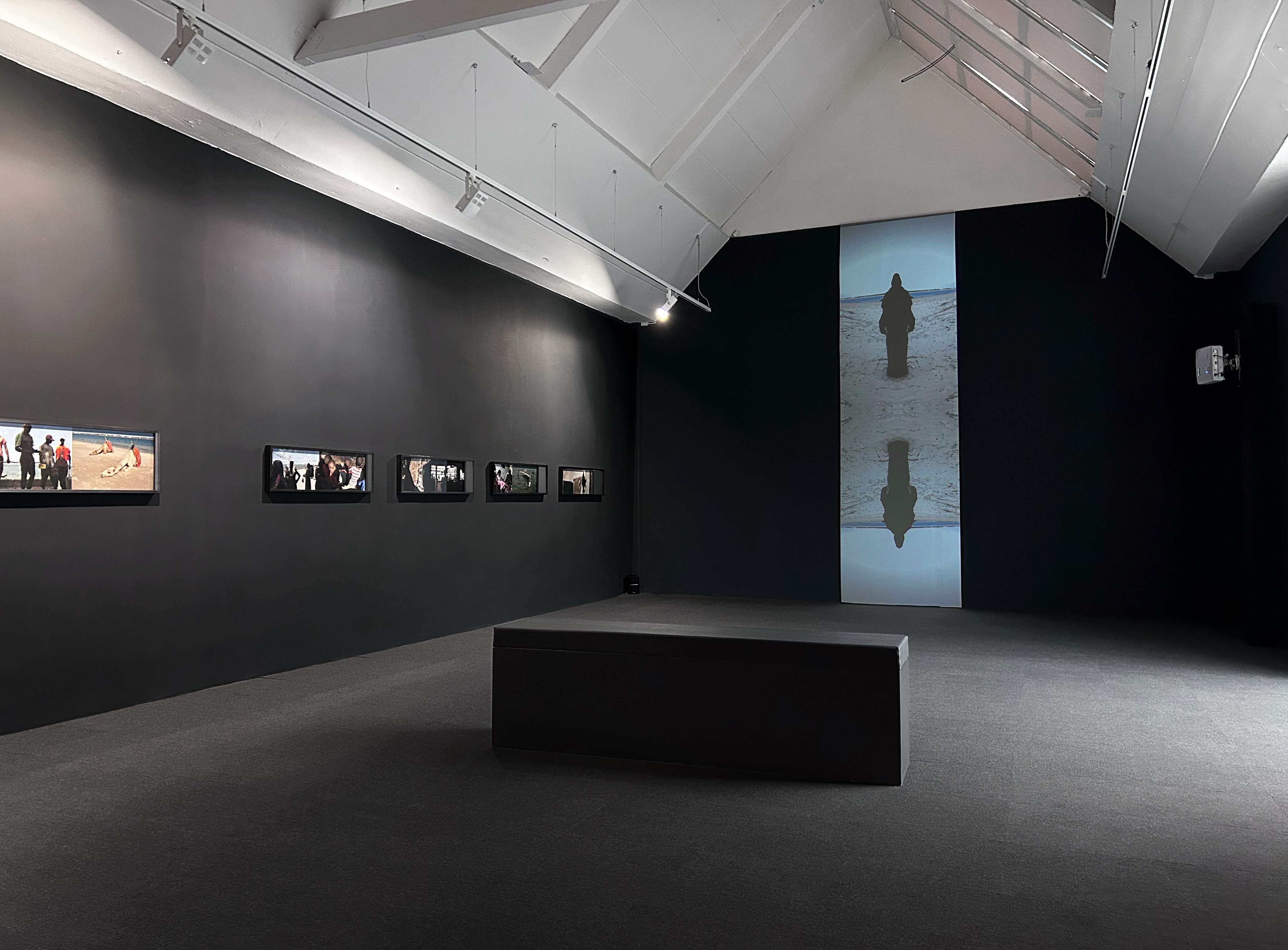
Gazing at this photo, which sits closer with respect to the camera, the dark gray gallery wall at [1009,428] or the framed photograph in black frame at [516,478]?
the framed photograph in black frame at [516,478]

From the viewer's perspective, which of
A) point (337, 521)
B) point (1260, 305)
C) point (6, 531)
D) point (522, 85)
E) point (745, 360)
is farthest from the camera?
point (745, 360)

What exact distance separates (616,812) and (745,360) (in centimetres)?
1068

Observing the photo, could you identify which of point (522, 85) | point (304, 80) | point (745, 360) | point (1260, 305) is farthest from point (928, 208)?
point (304, 80)

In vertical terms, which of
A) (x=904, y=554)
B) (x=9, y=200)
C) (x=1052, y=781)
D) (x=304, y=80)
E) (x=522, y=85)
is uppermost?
(x=522, y=85)

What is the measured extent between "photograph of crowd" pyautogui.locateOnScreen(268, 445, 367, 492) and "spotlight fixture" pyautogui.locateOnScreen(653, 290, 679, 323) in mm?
5328

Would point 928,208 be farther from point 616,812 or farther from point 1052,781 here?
point 616,812

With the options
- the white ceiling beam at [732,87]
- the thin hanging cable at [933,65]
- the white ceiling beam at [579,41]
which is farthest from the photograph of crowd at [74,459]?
the thin hanging cable at [933,65]

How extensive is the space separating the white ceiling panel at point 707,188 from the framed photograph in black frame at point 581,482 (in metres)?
4.10

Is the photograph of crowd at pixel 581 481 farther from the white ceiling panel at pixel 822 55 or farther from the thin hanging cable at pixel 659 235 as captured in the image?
the white ceiling panel at pixel 822 55

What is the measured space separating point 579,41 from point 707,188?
4.30 meters

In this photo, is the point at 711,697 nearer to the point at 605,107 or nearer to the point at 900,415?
the point at 605,107

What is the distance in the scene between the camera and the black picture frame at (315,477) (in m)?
7.79

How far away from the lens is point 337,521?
28.2 feet

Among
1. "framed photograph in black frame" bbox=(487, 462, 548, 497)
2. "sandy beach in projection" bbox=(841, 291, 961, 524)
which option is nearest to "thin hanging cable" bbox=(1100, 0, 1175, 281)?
"sandy beach in projection" bbox=(841, 291, 961, 524)
